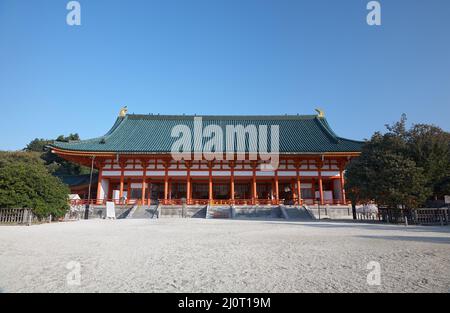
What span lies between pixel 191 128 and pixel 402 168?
2071 cm

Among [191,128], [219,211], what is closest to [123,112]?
[191,128]

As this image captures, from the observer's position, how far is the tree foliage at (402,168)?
14.5 meters

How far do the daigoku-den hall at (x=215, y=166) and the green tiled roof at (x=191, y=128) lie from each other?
0.29 feet

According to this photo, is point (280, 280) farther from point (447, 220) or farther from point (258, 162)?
point (258, 162)

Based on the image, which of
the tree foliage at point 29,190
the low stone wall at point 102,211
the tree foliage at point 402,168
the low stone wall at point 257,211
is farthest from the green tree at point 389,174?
the tree foliage at point 29,190

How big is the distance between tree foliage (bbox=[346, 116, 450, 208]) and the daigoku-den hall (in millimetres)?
6042

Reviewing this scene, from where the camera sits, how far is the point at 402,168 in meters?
14.4

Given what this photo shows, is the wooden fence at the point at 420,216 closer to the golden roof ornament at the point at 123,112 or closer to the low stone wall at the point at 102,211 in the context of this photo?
the low stone wall at the point at 102,211

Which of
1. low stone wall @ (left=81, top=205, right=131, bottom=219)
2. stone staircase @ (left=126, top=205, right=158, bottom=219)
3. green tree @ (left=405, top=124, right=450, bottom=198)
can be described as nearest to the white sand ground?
green tree @ (left=405, top=124, right=450, bottom=198)

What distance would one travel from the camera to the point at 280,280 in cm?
386

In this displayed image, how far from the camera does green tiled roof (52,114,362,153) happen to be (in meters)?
23.6

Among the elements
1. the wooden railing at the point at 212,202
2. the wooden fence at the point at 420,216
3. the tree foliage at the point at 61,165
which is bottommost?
the wooden fence at the point at 420,216

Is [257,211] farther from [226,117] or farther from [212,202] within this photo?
[226,117]
